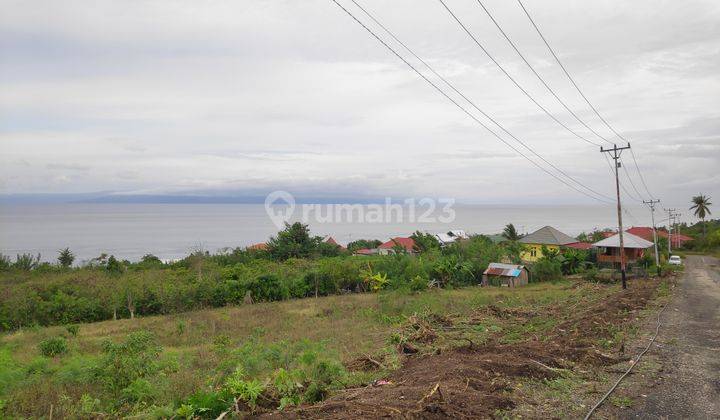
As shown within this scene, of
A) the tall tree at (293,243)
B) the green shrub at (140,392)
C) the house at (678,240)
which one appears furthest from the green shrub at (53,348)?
the house at (678,240)

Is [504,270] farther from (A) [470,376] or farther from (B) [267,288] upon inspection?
(A) [470,376]

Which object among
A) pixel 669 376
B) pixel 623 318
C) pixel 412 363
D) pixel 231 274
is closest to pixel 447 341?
pixel 412 363

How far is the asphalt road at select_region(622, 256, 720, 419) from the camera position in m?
6.63

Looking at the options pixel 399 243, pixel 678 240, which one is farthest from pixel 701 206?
pixel 399 243

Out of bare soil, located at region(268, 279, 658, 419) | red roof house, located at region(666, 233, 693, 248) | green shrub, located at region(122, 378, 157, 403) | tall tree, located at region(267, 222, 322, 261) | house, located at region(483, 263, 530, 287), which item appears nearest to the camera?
bare soil, located at region(268, 279, 658, 419)

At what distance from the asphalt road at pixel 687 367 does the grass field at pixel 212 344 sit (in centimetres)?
338

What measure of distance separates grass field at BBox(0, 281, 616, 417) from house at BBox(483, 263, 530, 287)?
308 cm

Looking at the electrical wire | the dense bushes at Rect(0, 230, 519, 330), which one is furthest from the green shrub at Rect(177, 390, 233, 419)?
the dense bushes at Rect(0, 230, 519, 330)

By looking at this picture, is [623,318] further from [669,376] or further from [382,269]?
[382,269]

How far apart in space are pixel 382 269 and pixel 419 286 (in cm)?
535

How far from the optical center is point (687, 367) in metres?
8.86

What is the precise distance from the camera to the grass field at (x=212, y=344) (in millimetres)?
7602

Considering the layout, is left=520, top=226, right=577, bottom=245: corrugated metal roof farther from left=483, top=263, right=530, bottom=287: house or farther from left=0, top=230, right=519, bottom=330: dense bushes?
left=483, top=263, right=530, bottom=287: house

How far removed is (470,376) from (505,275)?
25919 mm
